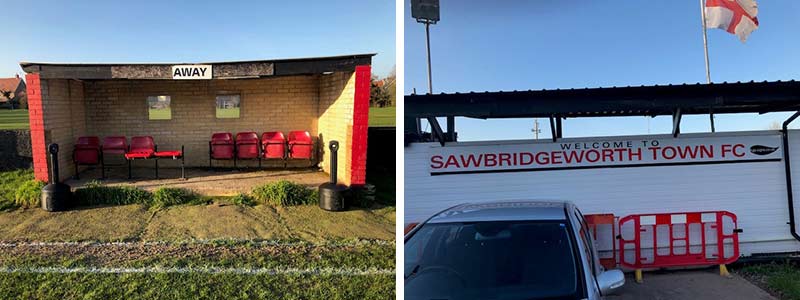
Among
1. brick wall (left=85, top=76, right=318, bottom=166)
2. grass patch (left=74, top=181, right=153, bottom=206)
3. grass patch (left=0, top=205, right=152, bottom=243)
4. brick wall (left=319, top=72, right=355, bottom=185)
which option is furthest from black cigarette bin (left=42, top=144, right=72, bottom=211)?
brick wall (left=319, top=72, right=355, bottom=185)

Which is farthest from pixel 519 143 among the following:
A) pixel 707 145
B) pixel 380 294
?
pixel 380 294

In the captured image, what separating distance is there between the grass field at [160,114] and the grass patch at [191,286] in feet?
13.0

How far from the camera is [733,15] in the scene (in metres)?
5.62

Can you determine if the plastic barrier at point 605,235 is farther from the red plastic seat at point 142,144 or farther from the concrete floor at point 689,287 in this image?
the red plastic seat at point 142,144

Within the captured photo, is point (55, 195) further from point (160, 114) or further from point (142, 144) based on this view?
point (160, 114)

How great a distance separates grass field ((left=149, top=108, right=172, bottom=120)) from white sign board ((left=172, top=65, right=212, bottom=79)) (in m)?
1.67

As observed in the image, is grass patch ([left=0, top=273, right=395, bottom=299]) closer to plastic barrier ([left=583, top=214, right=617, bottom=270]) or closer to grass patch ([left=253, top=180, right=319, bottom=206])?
grass patch ([left=253, top=180, right=319, bottom=206])

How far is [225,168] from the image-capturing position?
6.90m

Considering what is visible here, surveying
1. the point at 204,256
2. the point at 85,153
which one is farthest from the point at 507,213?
the point at 85,153

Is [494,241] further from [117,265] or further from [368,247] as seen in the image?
[117,265]

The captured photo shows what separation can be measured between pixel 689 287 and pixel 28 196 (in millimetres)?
6081

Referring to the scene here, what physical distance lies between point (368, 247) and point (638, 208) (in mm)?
2967

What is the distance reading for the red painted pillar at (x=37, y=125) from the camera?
530 cm

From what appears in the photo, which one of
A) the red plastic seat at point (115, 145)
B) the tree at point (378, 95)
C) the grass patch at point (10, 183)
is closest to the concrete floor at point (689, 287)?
the tree at point (378, 95)
